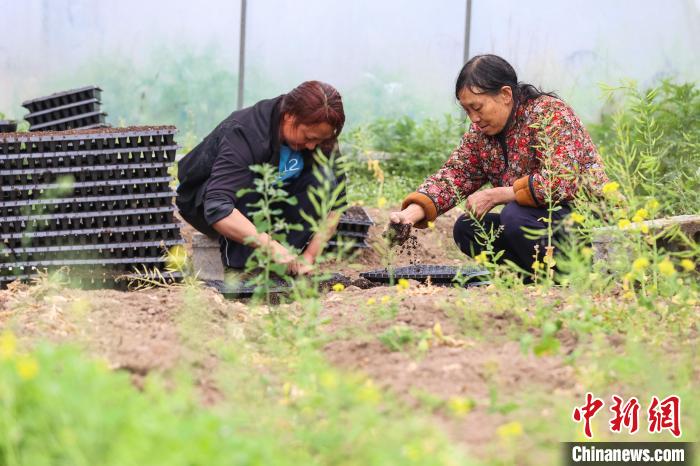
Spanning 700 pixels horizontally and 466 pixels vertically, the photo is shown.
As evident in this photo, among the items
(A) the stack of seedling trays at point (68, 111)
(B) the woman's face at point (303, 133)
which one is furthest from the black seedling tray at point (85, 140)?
(A) the stack of seedling trays at point (68, 111)

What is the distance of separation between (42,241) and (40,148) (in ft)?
1.48

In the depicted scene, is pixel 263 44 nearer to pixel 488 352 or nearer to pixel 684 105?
pixel 684 105

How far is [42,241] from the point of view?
496 cm

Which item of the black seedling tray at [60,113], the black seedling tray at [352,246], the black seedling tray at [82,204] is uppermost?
the black seedling tray at [60,113]

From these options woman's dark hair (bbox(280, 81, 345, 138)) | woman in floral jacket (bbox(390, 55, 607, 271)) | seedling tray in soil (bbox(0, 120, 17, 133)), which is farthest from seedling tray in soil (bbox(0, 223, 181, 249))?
seedling tray in soil (bbox(0, 120, 17, 133))

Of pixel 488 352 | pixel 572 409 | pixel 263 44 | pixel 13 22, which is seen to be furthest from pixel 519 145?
pixel 13 22

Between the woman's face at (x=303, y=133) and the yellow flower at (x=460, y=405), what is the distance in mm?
2289

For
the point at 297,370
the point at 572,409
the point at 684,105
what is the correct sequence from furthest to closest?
the point at 684,105
the point at 297,370
the point at 572,409

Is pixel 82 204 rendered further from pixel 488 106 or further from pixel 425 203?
pixel 488 106

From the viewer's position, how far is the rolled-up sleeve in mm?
4898

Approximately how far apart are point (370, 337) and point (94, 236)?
7.05ft

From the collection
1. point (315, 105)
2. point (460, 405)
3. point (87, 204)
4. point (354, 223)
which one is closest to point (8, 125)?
point (87, 204)

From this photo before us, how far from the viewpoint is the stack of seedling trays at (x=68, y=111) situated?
659cm

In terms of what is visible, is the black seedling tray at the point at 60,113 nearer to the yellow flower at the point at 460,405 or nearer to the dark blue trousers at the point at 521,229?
the dark blue trousers at the point at 521,229
